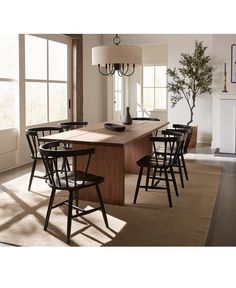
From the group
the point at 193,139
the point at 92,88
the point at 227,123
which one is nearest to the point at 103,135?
the point at 227,123

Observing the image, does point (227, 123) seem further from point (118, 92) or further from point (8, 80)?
point (118, 92)

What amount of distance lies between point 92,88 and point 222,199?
495 centimetres

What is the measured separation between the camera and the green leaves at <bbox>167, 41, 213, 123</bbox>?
7966 millimetres

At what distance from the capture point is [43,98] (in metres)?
6.93

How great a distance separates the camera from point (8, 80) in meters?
5.95

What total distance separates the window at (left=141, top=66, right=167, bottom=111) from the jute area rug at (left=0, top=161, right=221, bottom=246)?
6167 millimetres

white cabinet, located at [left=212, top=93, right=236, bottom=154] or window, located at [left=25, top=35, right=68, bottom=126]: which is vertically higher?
window, located at [left=25, top=35, right=68, bottom=126]

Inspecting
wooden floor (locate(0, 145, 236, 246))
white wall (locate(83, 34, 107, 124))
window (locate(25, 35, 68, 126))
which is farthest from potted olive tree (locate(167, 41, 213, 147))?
window (locate(25, 35, 68, 126))

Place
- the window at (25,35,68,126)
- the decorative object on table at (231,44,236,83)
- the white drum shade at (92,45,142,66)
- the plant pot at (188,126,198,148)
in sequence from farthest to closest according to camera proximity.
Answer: the plant pot at (188,126,198,148), the decorative object on table at (231,44,236,83), the window at (25,35,68,126), the white drum shade at (92,45,142,66)

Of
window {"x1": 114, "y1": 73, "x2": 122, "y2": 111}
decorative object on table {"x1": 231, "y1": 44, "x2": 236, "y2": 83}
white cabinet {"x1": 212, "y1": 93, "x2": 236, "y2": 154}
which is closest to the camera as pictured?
white cabinet {"x1": 212, "y1": 93, "x2": 236, "y2": 154}

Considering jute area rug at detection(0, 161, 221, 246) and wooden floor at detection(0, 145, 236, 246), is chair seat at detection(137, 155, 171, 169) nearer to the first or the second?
jute area rug at detection(0, 161, 221, 246)

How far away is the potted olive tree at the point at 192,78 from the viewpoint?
314 inches

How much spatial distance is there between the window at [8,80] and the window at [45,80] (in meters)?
0.32
